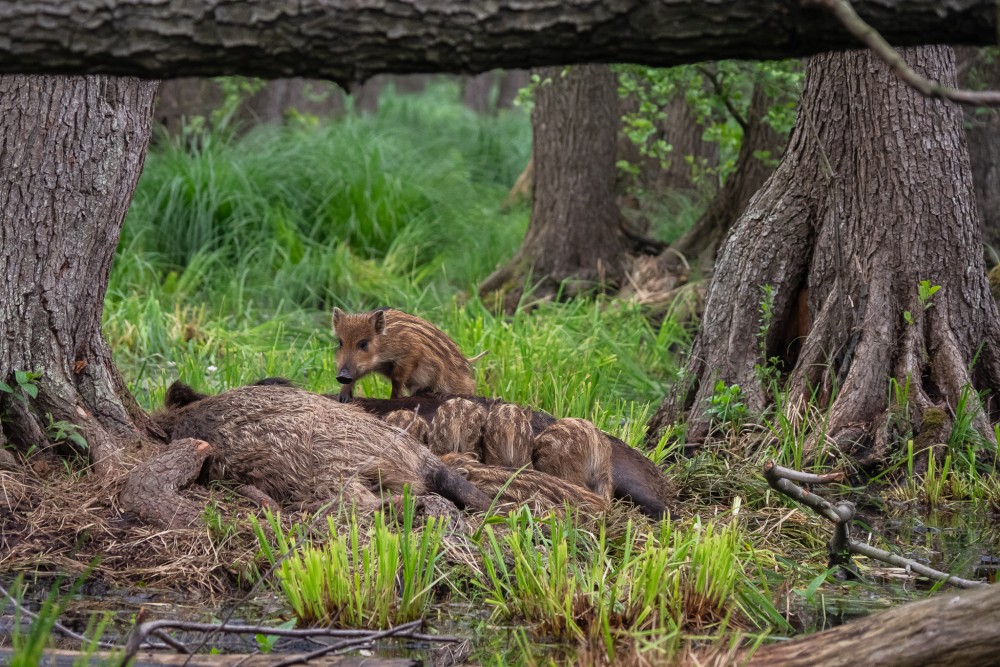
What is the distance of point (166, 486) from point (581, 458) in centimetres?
198

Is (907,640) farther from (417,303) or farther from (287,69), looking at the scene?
(417,303)

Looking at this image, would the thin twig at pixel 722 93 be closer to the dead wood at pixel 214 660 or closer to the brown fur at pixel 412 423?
the brown fur at pixel 412 423

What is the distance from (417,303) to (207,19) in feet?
24.9

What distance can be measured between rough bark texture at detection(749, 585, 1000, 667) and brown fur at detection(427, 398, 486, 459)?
305 cm

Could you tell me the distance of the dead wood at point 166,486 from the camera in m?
5.68

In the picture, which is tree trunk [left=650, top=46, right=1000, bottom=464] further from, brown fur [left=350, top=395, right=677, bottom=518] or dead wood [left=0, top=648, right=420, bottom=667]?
dead wood [left=0, top=648, right=420, bottom=667]

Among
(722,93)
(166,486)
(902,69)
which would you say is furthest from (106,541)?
(722,93)

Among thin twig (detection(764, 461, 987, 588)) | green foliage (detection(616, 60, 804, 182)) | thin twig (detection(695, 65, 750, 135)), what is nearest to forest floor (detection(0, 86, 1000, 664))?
thin twig (detection(764, 461, 987, 588))

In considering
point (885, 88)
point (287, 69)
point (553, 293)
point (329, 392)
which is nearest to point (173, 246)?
point (553, 293)

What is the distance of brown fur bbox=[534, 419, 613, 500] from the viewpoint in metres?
6.29

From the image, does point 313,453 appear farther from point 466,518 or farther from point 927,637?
point 927,637

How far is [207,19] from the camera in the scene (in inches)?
113

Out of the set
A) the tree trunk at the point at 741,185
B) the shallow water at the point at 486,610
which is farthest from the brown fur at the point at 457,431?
the tree trunk at the point at 741,185

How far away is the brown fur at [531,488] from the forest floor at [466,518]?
0.48ft
